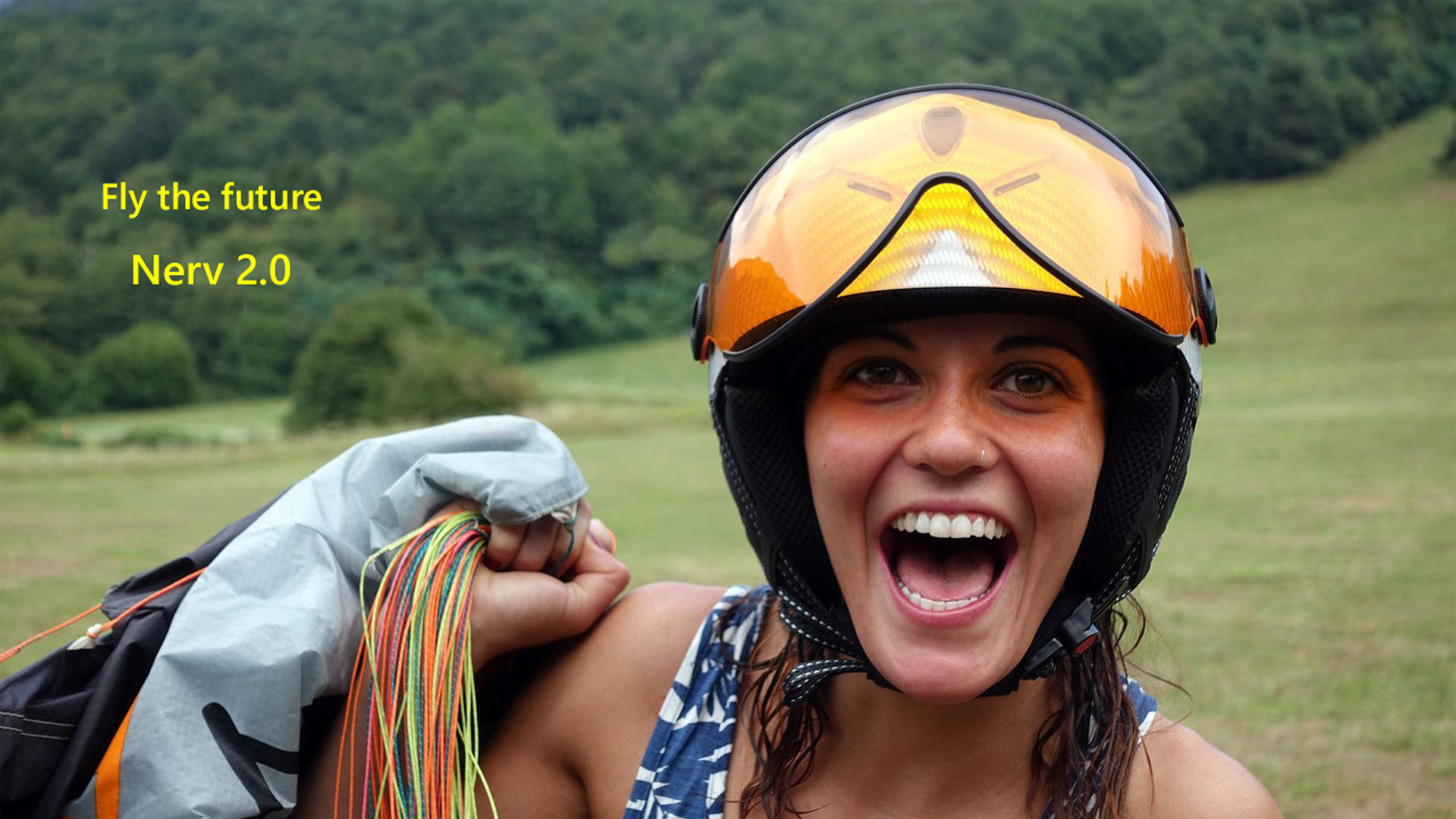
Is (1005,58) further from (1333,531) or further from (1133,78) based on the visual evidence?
(1333,531)

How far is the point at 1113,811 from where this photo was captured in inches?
61.9

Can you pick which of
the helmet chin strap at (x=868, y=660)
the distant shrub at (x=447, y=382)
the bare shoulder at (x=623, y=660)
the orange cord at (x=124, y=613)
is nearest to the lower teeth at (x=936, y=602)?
the helmet chin strap at (x=868, y=660)

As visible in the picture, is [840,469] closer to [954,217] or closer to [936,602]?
[936,602]

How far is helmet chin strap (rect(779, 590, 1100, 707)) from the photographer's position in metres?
1.51

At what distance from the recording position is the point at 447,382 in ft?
123

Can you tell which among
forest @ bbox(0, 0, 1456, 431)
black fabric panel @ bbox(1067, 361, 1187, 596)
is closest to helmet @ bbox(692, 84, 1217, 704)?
black fabric panel @ bbox(1067, 361, 1187, 596)

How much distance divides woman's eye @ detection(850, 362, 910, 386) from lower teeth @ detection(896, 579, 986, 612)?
234 millimetres

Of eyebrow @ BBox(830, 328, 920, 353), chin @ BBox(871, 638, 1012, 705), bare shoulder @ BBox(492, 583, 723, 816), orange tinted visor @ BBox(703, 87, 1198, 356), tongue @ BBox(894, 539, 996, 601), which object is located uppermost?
orange tinted visor @ BBox(703, 87, 1198, 356)

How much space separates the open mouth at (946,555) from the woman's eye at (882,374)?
158 mm

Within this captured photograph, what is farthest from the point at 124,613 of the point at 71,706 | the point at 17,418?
the point at 17,418

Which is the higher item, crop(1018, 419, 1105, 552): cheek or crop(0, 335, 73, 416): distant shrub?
crop(1018, 419, 1105, 552): cheek

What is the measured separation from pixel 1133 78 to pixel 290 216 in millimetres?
43864

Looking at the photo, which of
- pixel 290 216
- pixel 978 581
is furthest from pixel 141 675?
pixel 290 216

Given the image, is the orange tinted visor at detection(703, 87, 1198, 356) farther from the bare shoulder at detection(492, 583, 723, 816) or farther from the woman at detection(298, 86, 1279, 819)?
the bare shoulder at detection(492, 583, 723, 816)
